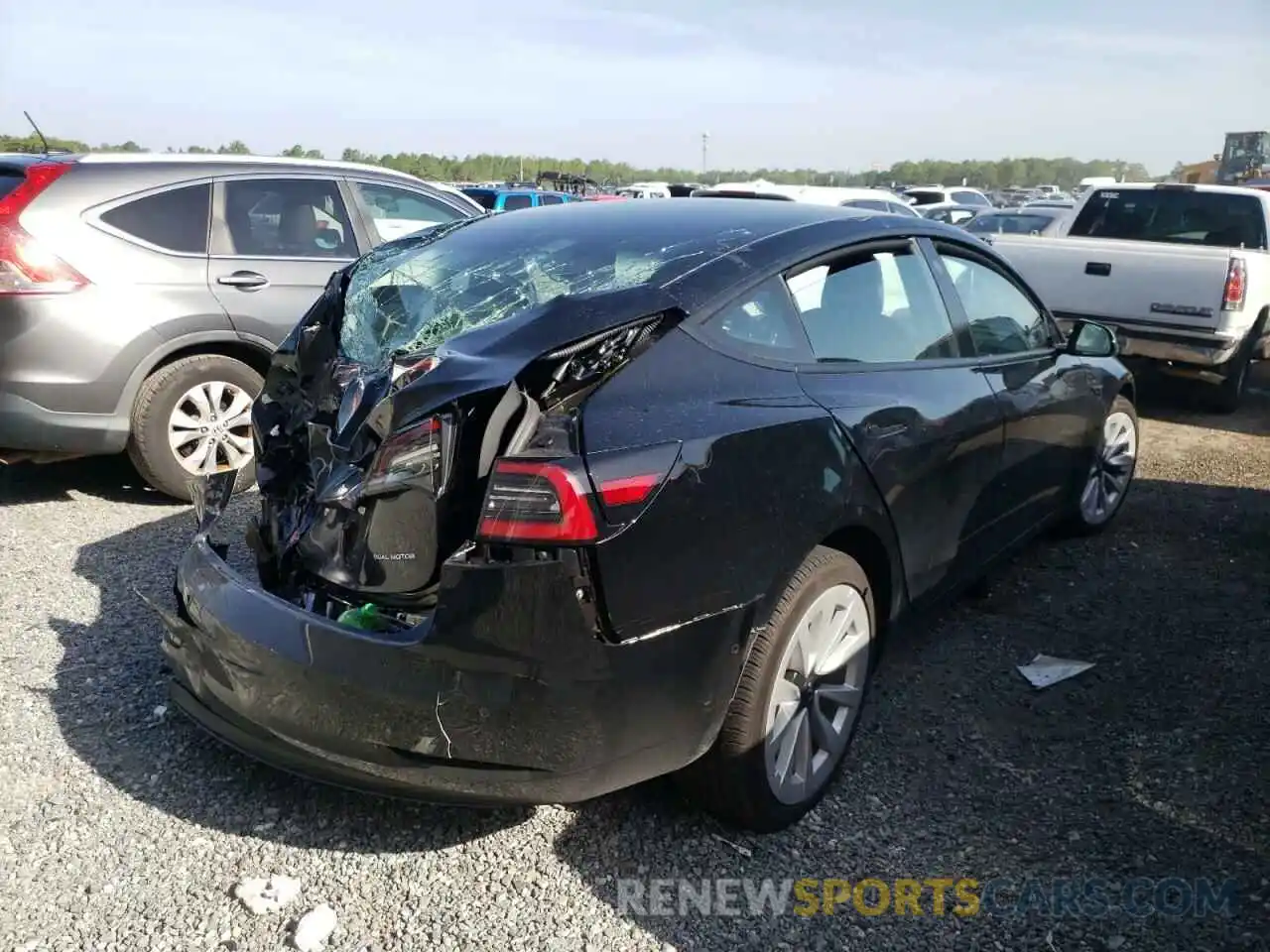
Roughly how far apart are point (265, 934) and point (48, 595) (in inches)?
94.0

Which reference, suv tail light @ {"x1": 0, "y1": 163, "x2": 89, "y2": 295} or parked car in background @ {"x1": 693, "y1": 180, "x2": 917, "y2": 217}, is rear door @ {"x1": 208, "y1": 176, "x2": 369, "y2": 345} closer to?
suv tail light @ {"x1": 0, "y1": 163, "x2": 89, "y2": 295}

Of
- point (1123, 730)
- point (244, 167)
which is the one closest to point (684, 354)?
point (1123, 730)

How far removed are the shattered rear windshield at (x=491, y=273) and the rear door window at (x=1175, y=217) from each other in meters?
7.32

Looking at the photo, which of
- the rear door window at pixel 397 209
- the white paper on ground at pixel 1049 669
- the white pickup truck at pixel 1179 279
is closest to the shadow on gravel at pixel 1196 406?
the white pickup truck at pixel 1179 279

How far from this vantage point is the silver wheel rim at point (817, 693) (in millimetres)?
2689

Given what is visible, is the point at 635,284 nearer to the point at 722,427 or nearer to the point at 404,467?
the point at 722,427

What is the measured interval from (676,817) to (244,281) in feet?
12.9

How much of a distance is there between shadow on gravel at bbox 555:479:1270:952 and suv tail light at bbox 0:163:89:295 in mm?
3653

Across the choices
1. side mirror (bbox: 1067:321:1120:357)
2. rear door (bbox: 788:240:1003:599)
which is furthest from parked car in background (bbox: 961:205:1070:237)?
rear door (bbox: 788:240:1003:599)

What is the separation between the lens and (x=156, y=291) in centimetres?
511

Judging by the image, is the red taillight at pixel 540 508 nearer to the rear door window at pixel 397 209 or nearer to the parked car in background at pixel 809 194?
the rear door window at pixel 397 209

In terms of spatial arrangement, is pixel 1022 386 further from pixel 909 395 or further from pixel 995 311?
pixel 909 395

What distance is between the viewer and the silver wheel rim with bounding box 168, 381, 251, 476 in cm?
530

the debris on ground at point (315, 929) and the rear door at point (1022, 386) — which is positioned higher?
the rear door at point (1022, 386)
